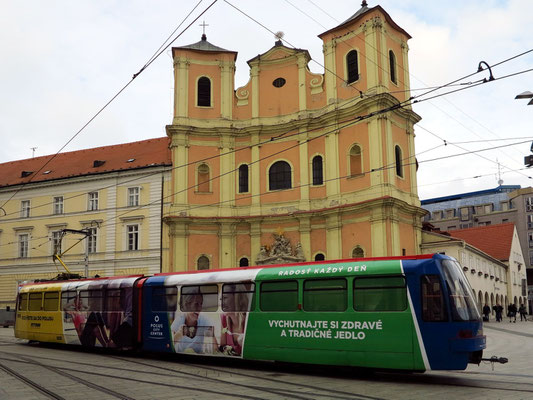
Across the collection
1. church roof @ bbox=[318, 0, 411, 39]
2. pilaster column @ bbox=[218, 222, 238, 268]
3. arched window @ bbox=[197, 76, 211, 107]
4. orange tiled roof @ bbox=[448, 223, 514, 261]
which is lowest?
pilaster column @ bbox=[218, 222, 238, 268]

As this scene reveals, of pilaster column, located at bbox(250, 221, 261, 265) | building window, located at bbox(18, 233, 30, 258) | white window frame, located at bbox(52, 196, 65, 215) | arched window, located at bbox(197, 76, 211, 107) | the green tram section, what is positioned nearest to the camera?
the green tram section

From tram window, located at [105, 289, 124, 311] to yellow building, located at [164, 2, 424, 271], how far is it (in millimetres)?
15471

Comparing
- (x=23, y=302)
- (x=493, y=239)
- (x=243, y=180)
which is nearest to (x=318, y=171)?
(x=243, y=180)

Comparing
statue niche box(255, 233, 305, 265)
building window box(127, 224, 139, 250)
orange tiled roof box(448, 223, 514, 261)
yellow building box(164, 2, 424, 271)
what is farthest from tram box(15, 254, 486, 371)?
orange tiled roof box(448, 223, 514, 261)

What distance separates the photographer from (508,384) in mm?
10836

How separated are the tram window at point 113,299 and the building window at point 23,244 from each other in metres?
25.2

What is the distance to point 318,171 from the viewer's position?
34.2 m

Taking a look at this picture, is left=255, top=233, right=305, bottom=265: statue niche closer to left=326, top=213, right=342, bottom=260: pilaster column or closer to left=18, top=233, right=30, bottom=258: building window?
left=326, top=213, right=342, bottom=260: pilaster column

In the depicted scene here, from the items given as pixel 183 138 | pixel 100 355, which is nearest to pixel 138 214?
pixel 183 138

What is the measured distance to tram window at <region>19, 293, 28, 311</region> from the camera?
70.2 feet

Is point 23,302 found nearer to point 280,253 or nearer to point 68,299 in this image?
point 68,299

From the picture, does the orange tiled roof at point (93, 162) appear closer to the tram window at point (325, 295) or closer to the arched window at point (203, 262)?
the arched window at point (203, 262)

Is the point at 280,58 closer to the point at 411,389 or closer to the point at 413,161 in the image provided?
the point at 413,161

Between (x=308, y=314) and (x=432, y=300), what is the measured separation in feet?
9.25
